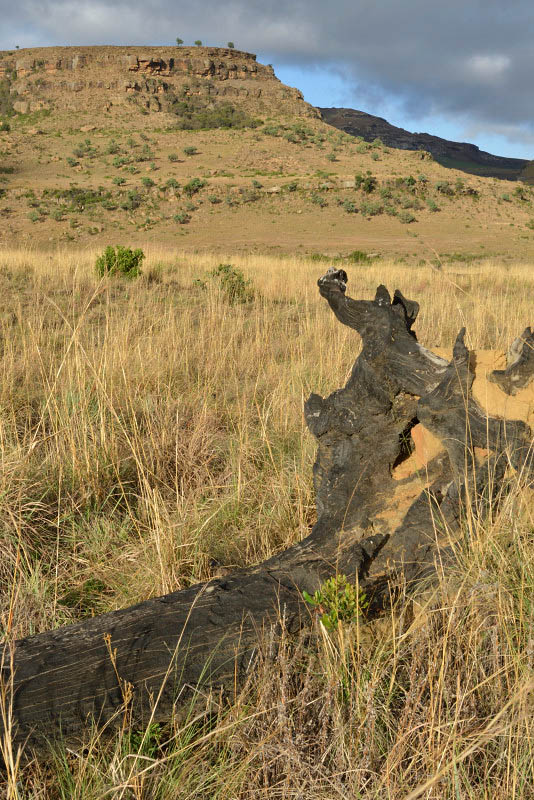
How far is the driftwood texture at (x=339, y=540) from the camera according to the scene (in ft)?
4.70

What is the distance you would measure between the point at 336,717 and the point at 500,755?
0.35 meters

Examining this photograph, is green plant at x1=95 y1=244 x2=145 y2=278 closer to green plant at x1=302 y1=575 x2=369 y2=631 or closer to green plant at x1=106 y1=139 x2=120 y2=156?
green plant at x1=302 y1=575 x2=369 y2=631

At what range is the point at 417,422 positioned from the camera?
2.26 metres

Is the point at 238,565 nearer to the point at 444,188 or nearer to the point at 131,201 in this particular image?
the point at 131,201

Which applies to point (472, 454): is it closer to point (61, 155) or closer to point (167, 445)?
point (167, 445)

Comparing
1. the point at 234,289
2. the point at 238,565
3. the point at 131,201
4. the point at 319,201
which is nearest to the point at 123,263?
the point at 234,289

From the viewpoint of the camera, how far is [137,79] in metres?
63.5

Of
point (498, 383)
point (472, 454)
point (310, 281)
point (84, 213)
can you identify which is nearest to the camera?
point (472, 454)

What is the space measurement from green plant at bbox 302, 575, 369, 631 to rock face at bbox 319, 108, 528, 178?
137 m

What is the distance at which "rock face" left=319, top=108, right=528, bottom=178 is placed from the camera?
421ft

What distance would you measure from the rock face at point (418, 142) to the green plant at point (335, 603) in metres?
137

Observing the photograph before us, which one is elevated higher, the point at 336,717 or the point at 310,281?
the point at 310,281

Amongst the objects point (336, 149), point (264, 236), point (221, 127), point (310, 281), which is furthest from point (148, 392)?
point (221, 127)

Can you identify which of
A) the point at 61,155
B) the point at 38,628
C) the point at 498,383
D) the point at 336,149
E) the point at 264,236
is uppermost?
the point at 336,149
